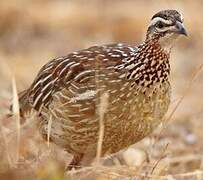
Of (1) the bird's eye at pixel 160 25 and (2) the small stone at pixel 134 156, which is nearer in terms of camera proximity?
(1) the bird's eye at pixel 160 25

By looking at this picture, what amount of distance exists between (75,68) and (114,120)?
558 mm

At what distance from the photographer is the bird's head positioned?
6.61m

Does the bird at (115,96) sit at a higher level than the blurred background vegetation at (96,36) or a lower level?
higher

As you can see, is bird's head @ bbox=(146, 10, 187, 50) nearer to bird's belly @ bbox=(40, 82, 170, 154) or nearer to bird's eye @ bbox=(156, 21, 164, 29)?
bird's eye @ bbox=(156, 21, 164, 29)

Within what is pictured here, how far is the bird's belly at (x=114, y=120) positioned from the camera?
6.79 metres

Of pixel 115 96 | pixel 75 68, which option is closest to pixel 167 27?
pixel 115 96

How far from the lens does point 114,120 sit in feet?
22.2

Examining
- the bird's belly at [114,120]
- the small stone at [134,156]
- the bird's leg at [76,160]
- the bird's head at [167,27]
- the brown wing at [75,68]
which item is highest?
the bird's head at [167,27]

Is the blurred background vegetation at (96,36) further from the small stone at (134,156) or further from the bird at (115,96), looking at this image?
the bird at (115,96)

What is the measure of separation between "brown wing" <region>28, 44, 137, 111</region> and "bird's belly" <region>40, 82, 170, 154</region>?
0.78ft

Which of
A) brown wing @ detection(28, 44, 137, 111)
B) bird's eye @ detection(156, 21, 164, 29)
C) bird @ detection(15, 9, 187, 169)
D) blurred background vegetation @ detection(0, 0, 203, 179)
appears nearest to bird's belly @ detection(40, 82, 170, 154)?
bird @ detection(15, 9, 187, 169)

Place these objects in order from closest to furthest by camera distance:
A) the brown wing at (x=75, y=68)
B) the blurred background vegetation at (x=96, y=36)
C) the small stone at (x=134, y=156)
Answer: the brown wing at (x=75, y=68) → the small stone at (x=134, y=156) → the blurred background vegetation at (x=96, y=36)

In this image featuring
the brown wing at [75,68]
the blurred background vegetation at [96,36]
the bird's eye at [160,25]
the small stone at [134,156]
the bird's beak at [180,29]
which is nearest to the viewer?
the bird's beak at [180,29]

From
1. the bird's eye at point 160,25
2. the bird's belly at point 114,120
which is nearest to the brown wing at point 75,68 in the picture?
the bird's belly at point 114,120
